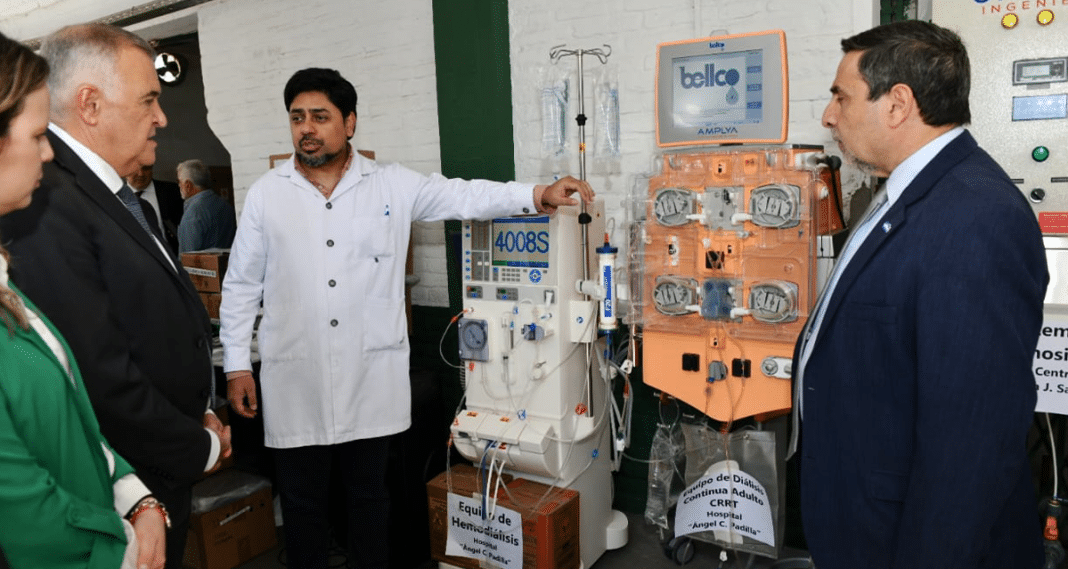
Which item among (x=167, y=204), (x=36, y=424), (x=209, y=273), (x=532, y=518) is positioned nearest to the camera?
(x=36, y=424)

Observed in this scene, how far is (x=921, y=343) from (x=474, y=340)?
5.43 ft

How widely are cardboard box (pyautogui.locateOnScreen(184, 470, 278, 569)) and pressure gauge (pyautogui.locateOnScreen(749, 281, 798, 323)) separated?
2148mm

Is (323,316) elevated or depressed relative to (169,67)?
depressed

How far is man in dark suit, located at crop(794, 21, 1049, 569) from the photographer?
115cm

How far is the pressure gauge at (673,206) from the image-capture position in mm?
2227

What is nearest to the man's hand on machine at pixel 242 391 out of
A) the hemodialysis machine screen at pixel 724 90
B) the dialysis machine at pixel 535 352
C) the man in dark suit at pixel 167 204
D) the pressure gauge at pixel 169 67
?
the dialysis machine at pixel 535 352

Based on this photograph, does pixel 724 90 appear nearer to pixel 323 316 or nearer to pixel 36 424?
pixel 323 316

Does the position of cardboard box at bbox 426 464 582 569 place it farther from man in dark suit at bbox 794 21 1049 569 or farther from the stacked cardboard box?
the stacked cardboard box

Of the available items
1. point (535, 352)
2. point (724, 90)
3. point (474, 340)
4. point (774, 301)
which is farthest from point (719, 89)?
point (474, 340)

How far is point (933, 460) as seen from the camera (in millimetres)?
1185

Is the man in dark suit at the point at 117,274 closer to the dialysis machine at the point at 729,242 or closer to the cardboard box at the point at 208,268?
the dialysis machine at the point at 729,242

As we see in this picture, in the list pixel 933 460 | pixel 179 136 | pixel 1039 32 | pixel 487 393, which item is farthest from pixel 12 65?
pixel 179 136

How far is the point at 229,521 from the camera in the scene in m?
2.86

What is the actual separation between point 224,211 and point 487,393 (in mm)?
2571
